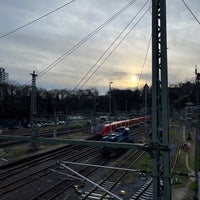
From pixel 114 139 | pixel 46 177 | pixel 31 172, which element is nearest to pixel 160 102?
pixel 46 177

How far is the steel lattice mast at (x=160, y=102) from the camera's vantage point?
9.80 metres

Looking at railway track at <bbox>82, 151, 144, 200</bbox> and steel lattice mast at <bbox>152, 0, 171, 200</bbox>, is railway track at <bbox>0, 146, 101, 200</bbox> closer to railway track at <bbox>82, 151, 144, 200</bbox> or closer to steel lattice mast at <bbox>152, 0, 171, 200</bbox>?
railway track at <bbox>82, 151, 144, 200</bbox>

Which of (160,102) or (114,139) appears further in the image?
(114,139)

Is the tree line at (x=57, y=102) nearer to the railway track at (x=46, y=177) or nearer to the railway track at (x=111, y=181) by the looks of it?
the railway track at (x=111, y=181)

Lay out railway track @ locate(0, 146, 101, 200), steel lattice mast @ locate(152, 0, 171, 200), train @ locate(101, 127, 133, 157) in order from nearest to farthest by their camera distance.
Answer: steel lattice mast @ locate(152, 0, 171, 200)
railway track @ locate(0, 146, 101, 200)
train @ locate(101, 127, 133, 157)

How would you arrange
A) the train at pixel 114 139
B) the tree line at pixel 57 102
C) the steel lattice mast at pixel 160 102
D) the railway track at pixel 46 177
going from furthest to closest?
the tree line at pixel 57 102 → the train at pixel 114 139 → the railway track at pixel 46 177 → the steel lattice mast at pixel 160 102

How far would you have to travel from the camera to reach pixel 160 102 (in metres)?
10.3

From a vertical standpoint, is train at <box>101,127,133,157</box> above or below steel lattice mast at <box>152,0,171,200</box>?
below

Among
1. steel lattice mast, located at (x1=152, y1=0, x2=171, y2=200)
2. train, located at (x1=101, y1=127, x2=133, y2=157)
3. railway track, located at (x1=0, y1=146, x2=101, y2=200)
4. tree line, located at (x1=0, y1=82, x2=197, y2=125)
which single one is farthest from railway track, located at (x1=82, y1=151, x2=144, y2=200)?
tree line, located at (x1=0, y1=82, x2=197, y2=125)

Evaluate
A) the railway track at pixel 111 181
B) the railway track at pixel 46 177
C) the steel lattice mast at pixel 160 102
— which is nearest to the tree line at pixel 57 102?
the railway track at pixel 111 181

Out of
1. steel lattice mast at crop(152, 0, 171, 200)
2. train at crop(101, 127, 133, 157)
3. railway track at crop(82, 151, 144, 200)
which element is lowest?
railway track at crop(82, 151, 144, 200)

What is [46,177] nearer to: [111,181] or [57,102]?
[111,181]

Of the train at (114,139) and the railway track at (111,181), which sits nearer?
the railway track at (111,181)

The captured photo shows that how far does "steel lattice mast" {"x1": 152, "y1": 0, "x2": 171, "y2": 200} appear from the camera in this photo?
980cm
